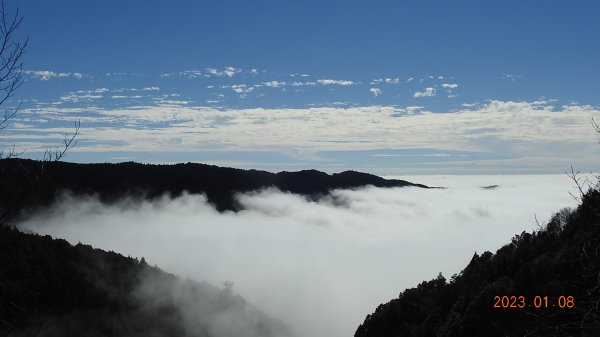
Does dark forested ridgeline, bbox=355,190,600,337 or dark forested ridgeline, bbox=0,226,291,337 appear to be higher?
dark forested ridgeline, bbox=355,190,600,337

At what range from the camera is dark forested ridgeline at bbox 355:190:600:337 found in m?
19.4

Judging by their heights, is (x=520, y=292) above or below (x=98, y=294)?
above

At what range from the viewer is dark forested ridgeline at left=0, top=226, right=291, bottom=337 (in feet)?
203

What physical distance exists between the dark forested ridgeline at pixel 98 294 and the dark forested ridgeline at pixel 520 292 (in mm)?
33616

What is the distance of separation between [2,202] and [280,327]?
498 ft

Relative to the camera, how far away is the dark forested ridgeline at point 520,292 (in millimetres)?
19359

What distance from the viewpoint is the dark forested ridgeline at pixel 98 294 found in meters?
61.9

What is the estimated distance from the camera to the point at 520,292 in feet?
88.6

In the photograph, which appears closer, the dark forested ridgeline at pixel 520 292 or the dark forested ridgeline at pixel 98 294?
the dark forested ridgeline at pixel 520 292

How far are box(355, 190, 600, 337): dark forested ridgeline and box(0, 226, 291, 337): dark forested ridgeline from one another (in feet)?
110

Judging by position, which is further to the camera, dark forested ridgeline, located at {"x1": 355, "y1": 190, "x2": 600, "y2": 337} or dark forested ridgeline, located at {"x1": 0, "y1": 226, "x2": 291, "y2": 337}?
dark forested ridgeline, located at {"x1": 0, "y1": 226, "x2": 291, "y2": 337}

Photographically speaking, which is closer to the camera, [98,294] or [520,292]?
[520,292]

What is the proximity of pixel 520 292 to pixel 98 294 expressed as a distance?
2729 inches

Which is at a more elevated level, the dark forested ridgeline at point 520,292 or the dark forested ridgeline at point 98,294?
the dark forested ridgeline at point 520,292
